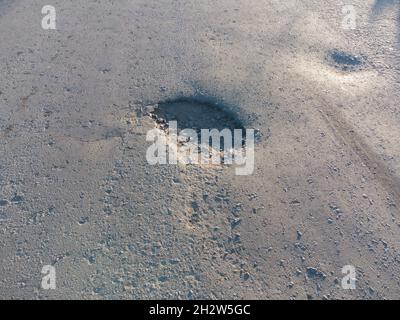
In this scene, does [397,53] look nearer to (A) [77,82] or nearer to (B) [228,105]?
(B) [228,105]

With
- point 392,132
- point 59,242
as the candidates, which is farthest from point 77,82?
point 392,132

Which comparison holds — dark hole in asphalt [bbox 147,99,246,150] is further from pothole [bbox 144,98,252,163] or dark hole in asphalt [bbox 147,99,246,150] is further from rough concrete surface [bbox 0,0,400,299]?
rough concrete surface [bbox 0,0,400,299]

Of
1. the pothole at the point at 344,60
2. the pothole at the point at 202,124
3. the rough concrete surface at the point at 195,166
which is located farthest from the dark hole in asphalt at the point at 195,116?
the pothole at the point at 344,60

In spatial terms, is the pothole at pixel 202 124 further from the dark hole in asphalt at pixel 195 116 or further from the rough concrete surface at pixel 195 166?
the rough concrete surface at pixel 195 166

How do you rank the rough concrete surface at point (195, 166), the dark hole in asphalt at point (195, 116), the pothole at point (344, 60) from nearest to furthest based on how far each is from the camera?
1. the rough concrete surface at point (195, 166)
2. the dark hole in asphalt at point (195, 116)
3. the pothole at point (344, 60)

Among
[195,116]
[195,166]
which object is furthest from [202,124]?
[195,166]

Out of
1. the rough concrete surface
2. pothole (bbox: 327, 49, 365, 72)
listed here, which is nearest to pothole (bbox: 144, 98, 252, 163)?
the rough concrete surface
